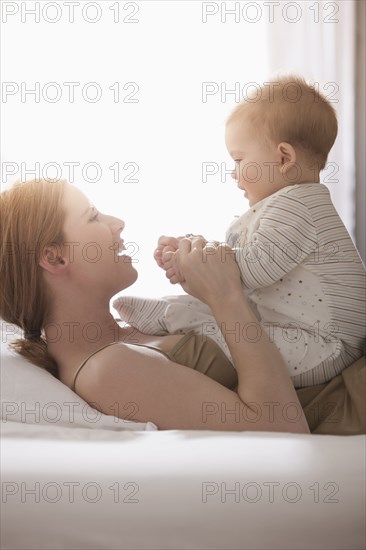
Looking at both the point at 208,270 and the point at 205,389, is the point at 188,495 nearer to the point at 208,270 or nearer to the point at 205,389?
the point at 205,389

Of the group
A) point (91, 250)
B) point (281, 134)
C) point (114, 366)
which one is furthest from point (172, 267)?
point (281, 134)

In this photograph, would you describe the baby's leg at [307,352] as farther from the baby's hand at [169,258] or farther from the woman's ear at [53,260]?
the woman's ear at [53,260]

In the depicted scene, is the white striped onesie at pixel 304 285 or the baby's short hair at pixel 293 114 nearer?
the white striped onesie at pixel 304 285

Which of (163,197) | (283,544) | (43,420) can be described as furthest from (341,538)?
(163,197)

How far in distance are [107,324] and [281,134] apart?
59cm

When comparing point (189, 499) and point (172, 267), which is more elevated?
point (172, 267)

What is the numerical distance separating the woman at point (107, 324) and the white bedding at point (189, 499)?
154 mm

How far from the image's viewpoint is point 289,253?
1579 millimetres

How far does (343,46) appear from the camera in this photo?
3.69 meters

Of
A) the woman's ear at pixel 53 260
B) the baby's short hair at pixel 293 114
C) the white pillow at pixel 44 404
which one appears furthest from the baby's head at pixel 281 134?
the white pillow at pixel 44 404

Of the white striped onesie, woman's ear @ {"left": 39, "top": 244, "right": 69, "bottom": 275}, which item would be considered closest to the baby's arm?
the white striped onesie

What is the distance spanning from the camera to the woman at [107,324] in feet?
4.73

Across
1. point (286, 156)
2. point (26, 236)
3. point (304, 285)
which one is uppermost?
A: point (286, 156)

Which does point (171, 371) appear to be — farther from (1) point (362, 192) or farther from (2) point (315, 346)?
(1) point (362, 192)
